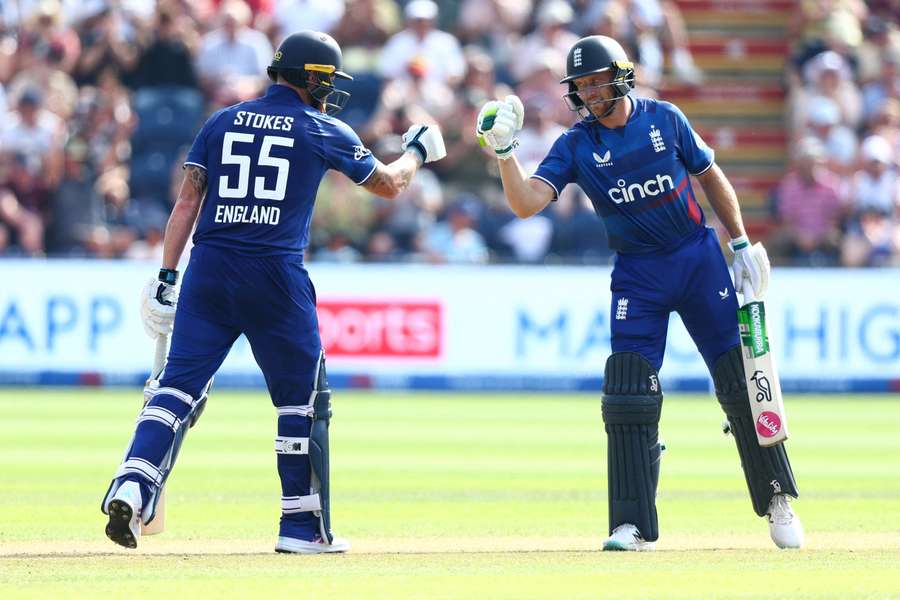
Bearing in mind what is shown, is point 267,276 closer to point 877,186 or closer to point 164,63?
point 164,63

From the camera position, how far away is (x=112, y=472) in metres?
11.7

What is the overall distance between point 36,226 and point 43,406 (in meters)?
3.10

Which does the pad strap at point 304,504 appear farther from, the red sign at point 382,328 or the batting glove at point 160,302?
the red sign at point 382,328

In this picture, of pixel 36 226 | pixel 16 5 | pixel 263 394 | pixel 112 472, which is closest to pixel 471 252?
pixel 263 394

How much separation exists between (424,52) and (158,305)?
43.5 ft

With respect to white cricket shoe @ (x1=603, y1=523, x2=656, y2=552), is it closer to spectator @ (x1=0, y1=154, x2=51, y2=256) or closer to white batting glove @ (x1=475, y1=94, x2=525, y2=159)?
white batting glove @ (x1=475, y1=94, x2=525, y2=159)

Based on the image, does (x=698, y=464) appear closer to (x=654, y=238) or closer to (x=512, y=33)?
(x=654, y=238)

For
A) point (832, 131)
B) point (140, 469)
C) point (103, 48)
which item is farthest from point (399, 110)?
point (140, 469)

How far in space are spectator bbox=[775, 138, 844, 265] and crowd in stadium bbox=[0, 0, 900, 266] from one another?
0.02 m

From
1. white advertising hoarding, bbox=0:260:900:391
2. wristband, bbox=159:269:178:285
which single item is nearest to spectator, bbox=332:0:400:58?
white advertising hoarding, bbox=0:260:900:391

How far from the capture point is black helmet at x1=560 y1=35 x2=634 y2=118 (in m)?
8.38

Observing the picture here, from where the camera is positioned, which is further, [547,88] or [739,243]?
[547,88]

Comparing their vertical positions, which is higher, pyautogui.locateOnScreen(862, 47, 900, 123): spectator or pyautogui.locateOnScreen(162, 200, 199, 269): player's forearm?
pyautogui.locateOnScreen(862, 47, 900, 123): spectator

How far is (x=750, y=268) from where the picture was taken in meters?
8.45
